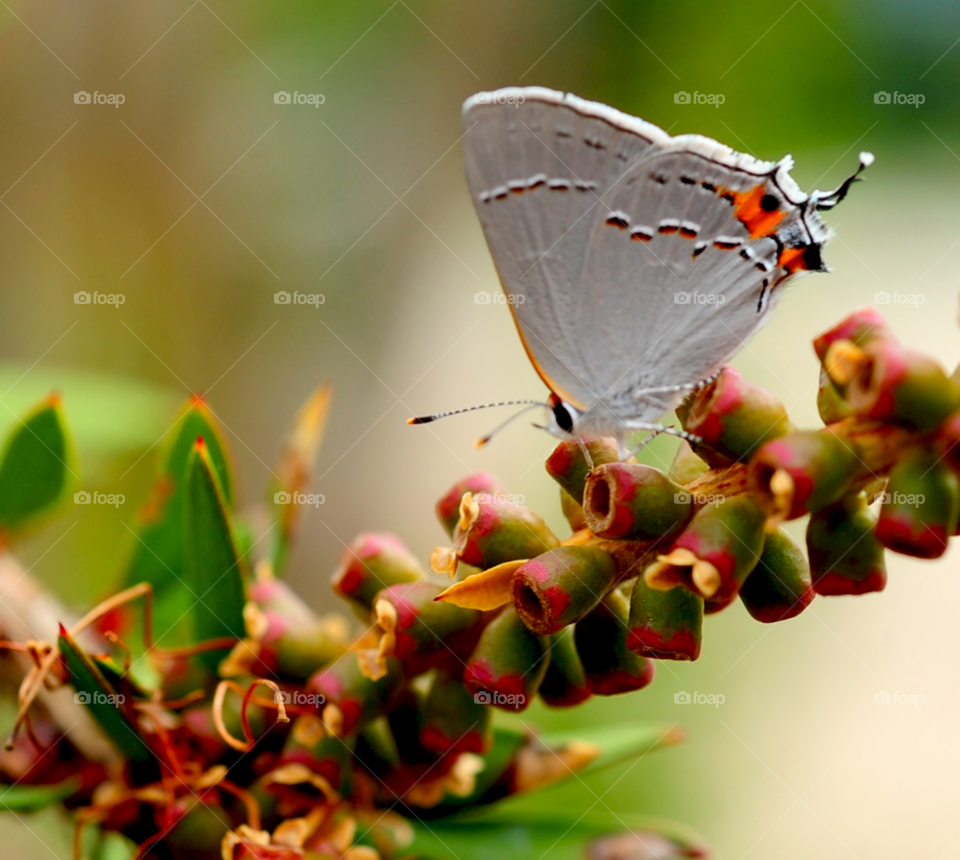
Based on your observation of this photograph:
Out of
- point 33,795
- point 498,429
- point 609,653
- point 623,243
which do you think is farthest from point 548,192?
point 33,795

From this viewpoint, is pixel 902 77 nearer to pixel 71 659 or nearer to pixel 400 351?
pixel 400 351

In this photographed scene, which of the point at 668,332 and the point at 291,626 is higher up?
the point at 668,332

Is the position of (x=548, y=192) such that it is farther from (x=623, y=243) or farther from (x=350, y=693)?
(x=350, y=693)

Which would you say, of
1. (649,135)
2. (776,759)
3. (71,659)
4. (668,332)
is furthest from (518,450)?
(71,659)

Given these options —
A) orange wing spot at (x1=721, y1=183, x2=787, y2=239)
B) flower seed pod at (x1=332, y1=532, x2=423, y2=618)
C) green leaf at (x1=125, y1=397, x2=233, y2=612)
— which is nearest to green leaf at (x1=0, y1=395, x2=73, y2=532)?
green leaf at (x1=125, y1=397, x2=233, y2=612)

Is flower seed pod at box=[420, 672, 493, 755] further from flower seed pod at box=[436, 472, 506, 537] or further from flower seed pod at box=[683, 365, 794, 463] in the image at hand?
flower seed pod at box=[683, 365, 794, 463]

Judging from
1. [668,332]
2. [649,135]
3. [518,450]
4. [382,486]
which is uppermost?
[649,135]
